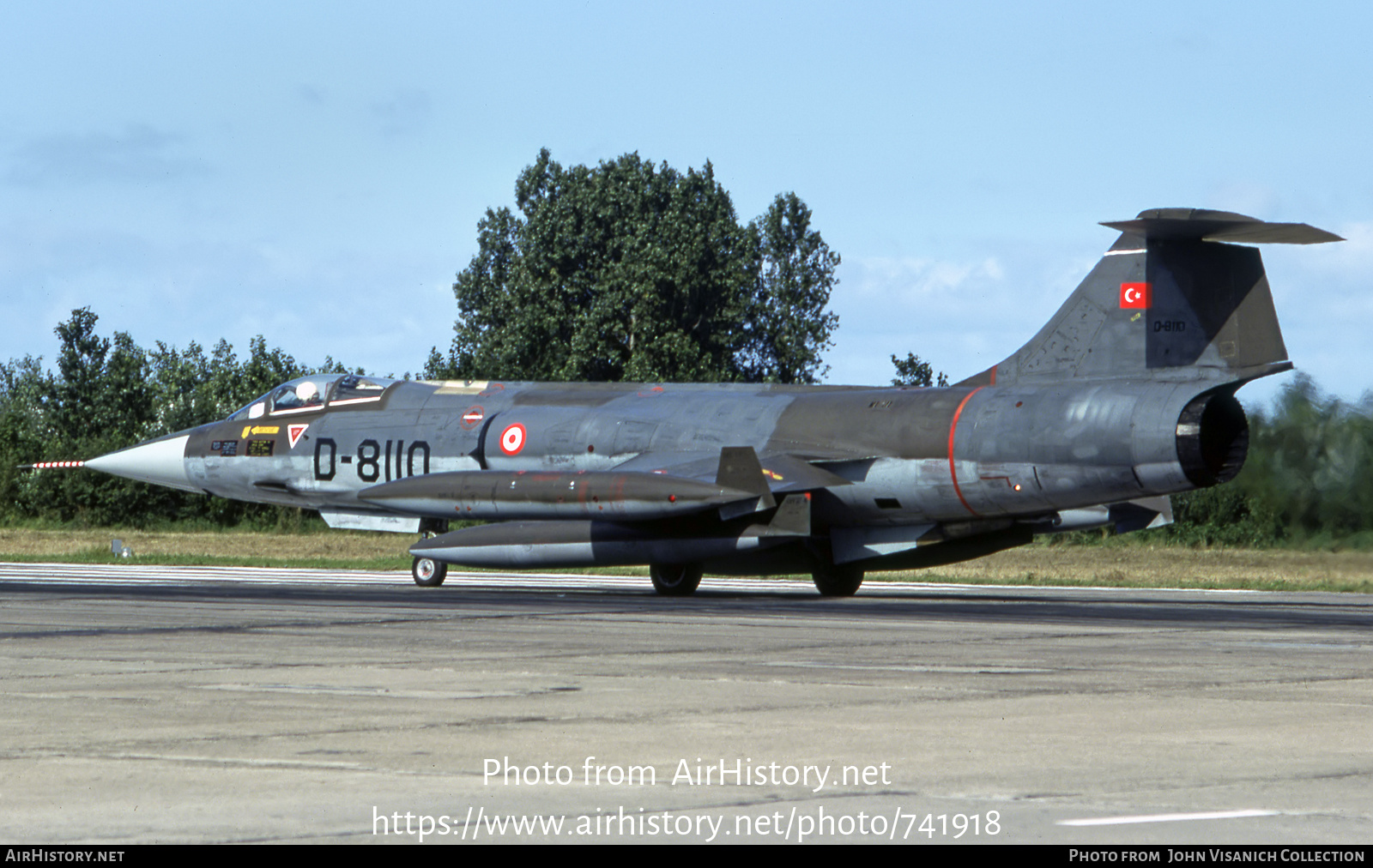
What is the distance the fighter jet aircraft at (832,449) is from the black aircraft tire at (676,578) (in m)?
0.03

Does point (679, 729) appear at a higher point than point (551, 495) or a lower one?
lower

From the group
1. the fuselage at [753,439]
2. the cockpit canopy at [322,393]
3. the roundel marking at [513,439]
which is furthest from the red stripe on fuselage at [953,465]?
the cockpit canopy at [322,393]

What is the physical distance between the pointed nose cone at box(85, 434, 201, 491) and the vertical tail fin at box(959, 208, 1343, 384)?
50.1 feet

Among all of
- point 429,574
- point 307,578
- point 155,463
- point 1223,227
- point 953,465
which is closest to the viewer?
point 1223,227

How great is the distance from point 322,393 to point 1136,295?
14.1m

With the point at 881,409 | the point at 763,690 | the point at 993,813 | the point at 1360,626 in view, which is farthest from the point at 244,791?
the point at 881,409

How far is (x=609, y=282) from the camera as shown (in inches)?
2616

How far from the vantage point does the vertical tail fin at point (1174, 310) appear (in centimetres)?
2097

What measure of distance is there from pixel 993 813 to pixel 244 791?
3063mm

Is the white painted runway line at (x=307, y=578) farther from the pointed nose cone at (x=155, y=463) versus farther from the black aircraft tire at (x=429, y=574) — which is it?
the pointed nose cone at (x=155, y=463)

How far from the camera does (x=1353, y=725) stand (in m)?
9.23

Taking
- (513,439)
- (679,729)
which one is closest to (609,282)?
(513,439)

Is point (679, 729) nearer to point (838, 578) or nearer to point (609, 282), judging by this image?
point (838, 578)
